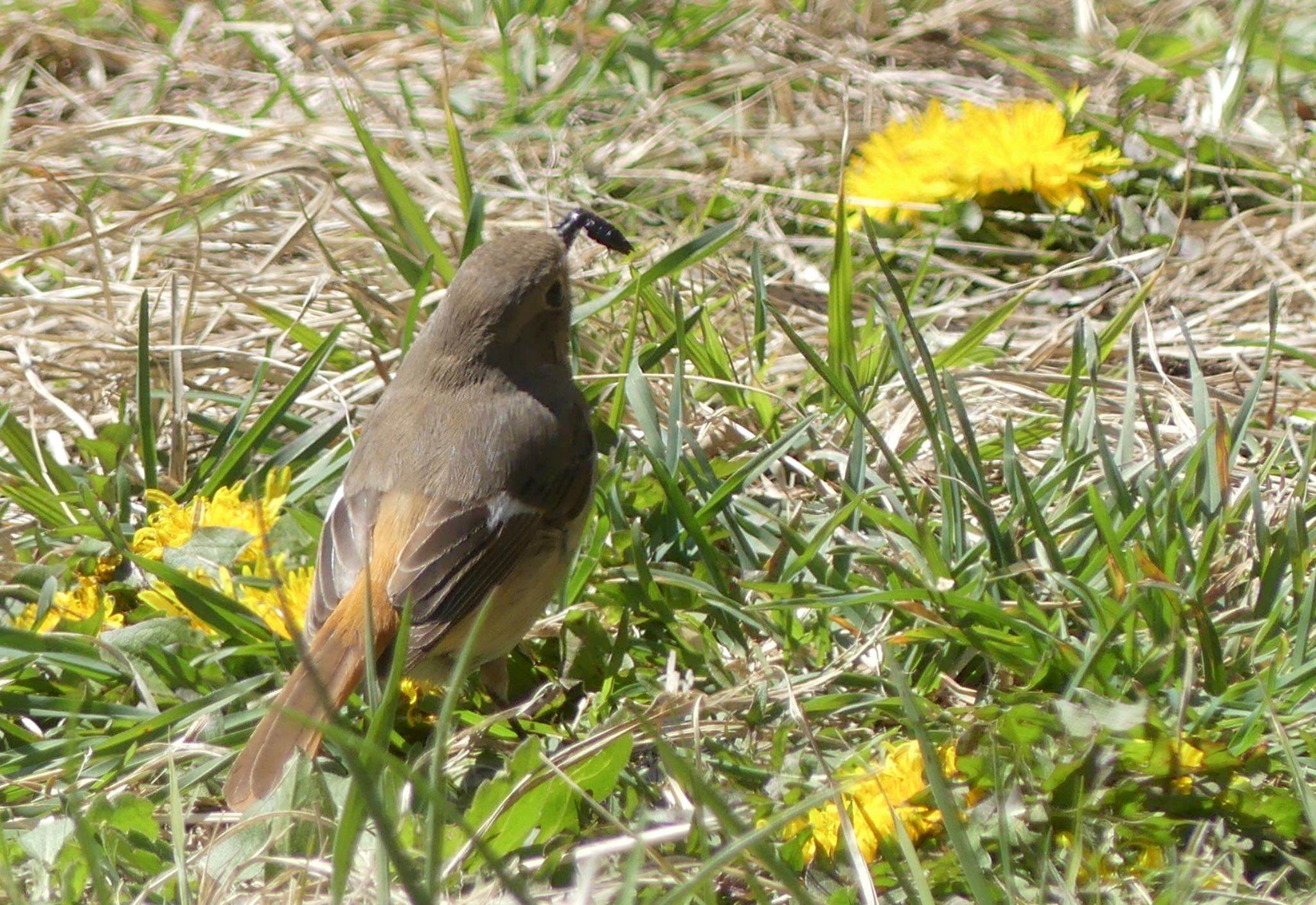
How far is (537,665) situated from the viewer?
12.2 feet

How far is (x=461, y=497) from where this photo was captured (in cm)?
354

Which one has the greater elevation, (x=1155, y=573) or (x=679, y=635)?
(x=1155, y=573)

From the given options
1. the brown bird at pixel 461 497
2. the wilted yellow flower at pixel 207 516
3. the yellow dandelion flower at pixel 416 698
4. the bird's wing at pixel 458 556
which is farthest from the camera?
the wilted yellow flower at pixel 207 516

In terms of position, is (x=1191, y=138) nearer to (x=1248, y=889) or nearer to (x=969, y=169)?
(x=969, y=169)

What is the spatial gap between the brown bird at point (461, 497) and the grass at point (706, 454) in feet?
0.45

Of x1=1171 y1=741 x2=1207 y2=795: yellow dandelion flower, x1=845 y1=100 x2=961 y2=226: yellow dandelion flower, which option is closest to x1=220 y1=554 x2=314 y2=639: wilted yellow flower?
x1=1171 y1=741 x2=1207 y2=795: yellow dandelion flower

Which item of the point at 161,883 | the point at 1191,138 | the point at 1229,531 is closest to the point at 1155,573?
the point at 1229,531

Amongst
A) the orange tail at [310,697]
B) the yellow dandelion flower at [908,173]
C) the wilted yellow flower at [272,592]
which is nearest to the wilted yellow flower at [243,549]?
the wilted yellow flower at [272,592]

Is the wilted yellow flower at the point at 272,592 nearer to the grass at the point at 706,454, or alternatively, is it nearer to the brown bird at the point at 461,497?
the grass at the point at 706,454

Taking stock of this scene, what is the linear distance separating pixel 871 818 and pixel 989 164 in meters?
2.88

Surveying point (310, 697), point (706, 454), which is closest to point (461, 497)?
point (310, 697)

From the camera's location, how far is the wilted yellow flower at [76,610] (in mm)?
3545

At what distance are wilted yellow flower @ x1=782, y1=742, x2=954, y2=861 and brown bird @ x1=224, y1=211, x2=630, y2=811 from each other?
82cm

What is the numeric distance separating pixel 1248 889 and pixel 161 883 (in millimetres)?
1977
